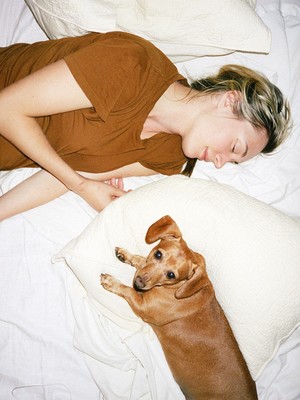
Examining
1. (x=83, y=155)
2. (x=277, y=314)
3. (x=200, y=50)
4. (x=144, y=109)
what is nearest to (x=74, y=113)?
(x=83, y=155)

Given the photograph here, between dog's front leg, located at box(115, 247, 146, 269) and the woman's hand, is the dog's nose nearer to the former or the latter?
dog's front leg, located at box(115, 247, 146, 269)

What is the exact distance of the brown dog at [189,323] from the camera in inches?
75.2

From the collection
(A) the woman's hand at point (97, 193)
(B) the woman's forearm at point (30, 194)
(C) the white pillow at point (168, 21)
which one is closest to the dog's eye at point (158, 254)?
(A) the woman's hand at point (97, 193)

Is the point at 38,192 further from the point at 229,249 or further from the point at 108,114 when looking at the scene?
the point at 229,249

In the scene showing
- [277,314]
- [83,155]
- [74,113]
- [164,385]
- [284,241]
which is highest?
[74,113]

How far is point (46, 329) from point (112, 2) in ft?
6.36

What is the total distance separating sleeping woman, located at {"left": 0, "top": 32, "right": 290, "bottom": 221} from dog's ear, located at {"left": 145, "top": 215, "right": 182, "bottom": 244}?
41cm

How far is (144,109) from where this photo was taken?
186cm

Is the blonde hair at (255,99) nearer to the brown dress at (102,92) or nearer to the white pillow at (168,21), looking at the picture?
the white pillow at (168,21)

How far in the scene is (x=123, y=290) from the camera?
6.45 ft

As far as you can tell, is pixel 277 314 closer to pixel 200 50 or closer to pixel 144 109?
pixel 144 109

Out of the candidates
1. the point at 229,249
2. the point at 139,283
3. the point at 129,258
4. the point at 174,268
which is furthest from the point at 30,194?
the point at 229,249

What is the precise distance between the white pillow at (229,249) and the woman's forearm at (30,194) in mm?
361

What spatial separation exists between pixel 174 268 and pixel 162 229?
1.05 feet
